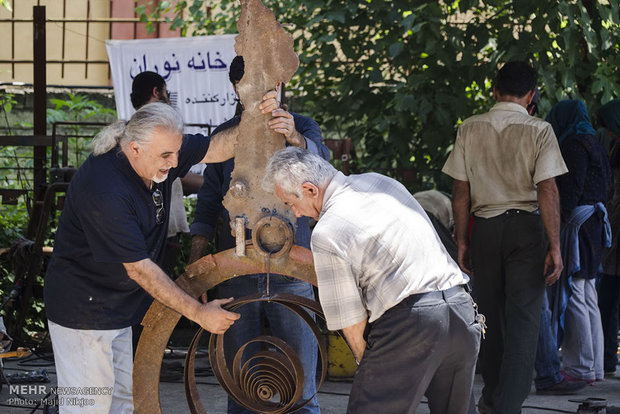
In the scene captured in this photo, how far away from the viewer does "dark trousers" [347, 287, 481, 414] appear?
2.82 meters

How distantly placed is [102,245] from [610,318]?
3.90m

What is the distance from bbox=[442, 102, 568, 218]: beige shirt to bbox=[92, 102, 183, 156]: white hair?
6.53 ft

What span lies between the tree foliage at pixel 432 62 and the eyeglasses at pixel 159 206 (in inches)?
115

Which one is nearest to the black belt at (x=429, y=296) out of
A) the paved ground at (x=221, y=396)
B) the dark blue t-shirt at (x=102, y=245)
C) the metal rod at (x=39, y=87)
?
the dark blue t-shirt at (x=102, y=245)

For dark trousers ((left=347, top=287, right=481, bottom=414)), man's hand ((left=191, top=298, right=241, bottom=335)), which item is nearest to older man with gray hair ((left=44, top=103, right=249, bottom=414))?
man's hand ((left=191, top=298, right=241, bottom=335))

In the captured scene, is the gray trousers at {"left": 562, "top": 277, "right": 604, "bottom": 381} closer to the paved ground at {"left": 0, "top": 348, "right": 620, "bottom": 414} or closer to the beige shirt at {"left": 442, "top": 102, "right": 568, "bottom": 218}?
the paved ground at {"left": 0, "top": 348, "right": 620, "bottom": 414}

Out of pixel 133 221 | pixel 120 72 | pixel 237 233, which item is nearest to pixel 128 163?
pixel 133 221

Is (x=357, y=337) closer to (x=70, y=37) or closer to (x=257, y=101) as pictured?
(x=257, y=101)

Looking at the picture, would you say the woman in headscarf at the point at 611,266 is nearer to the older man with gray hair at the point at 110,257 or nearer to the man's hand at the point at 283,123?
the man's hand at the point at 283,123

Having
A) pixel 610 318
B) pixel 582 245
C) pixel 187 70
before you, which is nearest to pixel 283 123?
pixel 582 245

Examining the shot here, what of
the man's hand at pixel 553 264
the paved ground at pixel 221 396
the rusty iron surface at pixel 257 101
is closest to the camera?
the rusty iron surface at pixel 257 101

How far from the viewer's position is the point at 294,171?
281 centimetres

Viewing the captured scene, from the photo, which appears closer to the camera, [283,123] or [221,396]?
[283,123]

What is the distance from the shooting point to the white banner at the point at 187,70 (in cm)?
803
